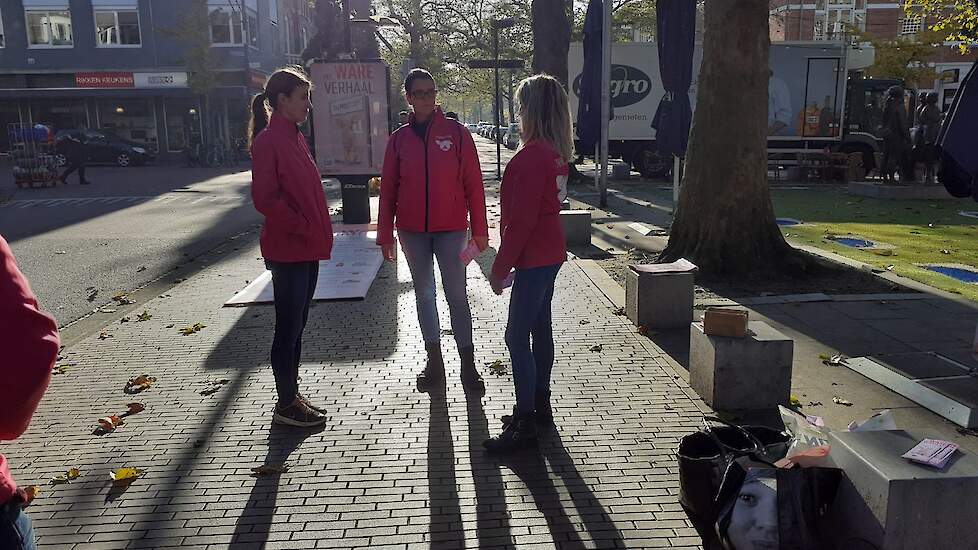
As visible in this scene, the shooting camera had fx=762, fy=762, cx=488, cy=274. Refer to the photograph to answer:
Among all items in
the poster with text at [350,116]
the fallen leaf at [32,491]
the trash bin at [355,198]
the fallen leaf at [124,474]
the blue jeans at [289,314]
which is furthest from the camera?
the trash bin at [355,198]

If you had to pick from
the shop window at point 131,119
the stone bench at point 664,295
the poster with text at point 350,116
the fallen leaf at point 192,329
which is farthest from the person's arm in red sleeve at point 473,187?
the shop window at point 131,119

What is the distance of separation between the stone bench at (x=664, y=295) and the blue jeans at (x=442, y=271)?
75.4 inches

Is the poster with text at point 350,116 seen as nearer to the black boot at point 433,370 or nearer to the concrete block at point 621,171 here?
the black boot at point 433,370

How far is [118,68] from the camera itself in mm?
39625

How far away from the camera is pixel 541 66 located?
2050 centimetres

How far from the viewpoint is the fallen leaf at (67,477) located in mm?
3908

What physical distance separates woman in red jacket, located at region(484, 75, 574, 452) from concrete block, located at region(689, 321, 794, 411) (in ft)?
3.89

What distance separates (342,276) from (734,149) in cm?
471

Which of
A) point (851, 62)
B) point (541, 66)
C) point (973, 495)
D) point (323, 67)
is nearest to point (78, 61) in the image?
point (541, 66)

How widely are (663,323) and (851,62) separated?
20907 millimetres

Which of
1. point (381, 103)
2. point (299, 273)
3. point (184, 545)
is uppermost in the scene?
point (381, 103)

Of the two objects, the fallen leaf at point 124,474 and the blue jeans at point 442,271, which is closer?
the fallen leaf at point 124,474

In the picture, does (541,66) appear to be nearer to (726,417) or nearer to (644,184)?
(644,184)

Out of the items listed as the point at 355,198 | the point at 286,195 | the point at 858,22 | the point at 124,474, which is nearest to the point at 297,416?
the point at 124,474
